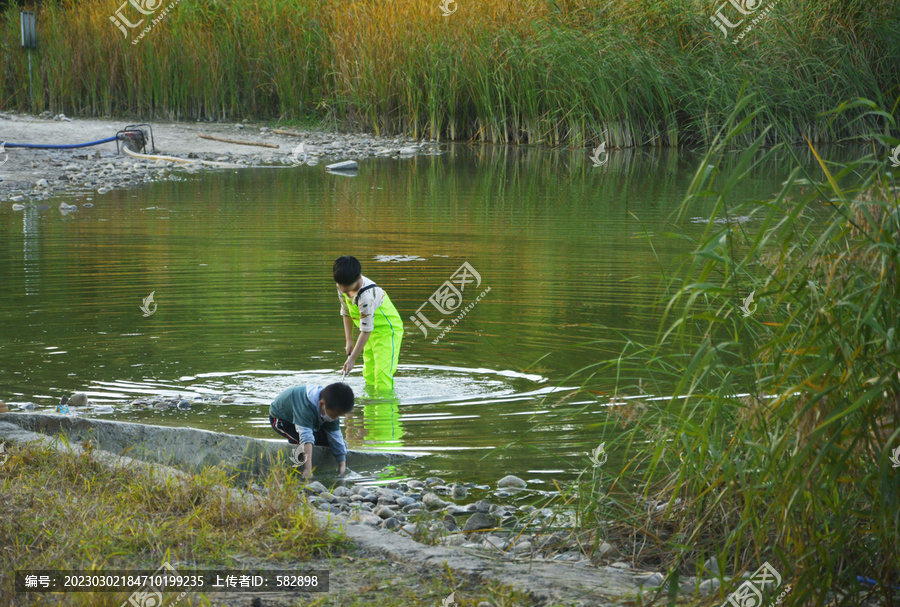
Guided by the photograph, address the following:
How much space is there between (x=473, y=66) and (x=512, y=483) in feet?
55.7

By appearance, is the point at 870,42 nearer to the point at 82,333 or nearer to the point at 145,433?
the point at 82,333

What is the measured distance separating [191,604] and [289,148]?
19.3 metres

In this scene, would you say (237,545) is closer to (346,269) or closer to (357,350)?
(357,350)

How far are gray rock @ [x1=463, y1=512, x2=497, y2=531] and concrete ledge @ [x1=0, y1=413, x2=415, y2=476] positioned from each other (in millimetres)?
1220

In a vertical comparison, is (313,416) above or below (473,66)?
below

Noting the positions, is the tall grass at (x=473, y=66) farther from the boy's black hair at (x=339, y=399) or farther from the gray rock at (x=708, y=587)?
the gray rock at (x=708, y=587)

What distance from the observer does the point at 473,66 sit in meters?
21.1

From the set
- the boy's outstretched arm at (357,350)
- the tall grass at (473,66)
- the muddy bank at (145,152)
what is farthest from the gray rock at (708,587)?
the tall grass at (473,66)

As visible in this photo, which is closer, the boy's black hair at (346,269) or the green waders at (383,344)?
the boy's black hair at (346,269)

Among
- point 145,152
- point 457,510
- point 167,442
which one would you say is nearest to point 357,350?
point 167,442

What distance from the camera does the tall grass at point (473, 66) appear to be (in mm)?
19734

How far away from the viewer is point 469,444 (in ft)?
19.4

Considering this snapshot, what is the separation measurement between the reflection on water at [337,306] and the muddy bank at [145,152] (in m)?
1.20

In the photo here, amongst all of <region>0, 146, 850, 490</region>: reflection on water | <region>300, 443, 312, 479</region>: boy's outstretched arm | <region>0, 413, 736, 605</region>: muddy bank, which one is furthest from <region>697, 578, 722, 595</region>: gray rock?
<region>300, 443, 312, 479</region>: boy's outstretched arm
